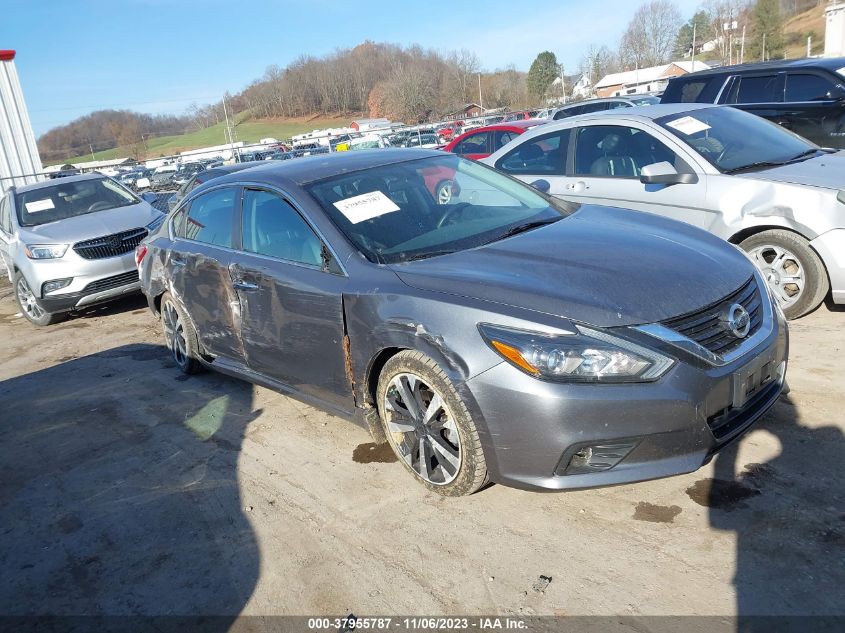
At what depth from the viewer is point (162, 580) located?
2979mm

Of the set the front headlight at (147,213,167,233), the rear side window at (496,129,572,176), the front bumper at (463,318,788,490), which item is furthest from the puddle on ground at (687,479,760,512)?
the front headlight at (147,213,167,233)

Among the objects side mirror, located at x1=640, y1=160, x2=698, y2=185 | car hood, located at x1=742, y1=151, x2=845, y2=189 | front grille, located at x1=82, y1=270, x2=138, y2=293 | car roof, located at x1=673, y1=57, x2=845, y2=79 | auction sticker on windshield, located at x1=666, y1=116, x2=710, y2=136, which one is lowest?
front grille, located at x1=82, y1=270, x2=138, y2=293

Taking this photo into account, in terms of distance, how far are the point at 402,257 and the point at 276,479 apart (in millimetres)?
1433

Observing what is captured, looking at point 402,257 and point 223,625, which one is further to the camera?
point 402,257

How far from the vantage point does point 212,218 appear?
4.73 meters

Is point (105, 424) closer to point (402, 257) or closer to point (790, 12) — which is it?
point (402, 257)

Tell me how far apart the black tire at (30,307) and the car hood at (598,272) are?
6794mm

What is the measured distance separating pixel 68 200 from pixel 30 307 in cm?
160

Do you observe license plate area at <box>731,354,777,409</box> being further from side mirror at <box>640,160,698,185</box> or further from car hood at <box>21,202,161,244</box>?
car hood at <box>21,202,161,244</box>

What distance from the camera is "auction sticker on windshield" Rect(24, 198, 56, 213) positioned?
898 centimetres

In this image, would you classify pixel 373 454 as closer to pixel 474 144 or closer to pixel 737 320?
pixel 737 320

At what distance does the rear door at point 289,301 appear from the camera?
141 inches

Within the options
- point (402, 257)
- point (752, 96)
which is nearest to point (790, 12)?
point (752, 96)

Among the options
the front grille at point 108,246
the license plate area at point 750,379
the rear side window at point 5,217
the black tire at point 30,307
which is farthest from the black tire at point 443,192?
the rear side window at point 5,217
